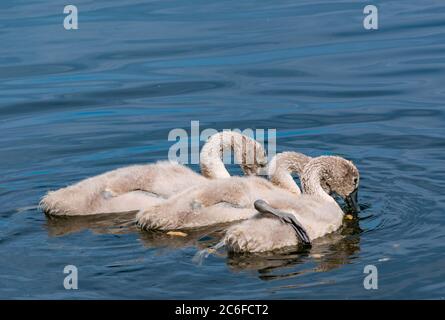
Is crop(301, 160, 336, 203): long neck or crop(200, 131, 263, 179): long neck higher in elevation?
crop(200, 131, 263, 179): long neck

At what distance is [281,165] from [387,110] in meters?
3.76

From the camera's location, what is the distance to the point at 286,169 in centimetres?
1155

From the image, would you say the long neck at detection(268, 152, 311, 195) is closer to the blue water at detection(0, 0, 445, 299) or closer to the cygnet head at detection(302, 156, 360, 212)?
the cygnet head at detection(302, 156, 360, 212)

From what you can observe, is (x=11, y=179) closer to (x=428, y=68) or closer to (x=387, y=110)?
(x=387, y=110)

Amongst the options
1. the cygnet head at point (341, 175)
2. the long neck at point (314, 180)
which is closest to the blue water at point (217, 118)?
the cygnet head at point (341, 175)

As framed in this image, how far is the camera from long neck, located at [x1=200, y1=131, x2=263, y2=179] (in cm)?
1179

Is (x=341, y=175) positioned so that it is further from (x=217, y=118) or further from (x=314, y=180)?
(x=217, y=118)

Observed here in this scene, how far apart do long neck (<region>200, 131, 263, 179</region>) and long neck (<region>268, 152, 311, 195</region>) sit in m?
0.44

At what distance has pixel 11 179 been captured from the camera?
12.4 meters

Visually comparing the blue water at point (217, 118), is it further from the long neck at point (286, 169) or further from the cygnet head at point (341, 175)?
the long neck at point (286, 169)

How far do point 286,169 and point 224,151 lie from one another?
2.76ft

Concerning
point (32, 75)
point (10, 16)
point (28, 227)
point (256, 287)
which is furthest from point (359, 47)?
point (256, 287)

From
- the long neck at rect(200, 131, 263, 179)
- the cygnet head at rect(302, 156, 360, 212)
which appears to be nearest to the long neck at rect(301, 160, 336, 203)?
the cygnet head at rect(302, 156, 360, 212)

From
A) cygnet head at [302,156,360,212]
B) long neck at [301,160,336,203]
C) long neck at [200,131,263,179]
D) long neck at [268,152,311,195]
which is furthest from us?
long neck at [200,131,263,179]
